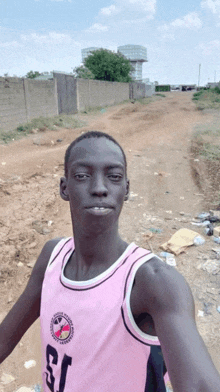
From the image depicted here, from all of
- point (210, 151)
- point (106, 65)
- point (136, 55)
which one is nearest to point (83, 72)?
point (106, 65)

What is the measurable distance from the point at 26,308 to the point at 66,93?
15843 mm

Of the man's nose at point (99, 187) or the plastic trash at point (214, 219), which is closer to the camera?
the man's nose at point (99, 187)

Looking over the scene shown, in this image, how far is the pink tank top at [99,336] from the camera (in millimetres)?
919

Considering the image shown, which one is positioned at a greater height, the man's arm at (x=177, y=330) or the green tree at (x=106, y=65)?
the green tree at (x=106, y=65)

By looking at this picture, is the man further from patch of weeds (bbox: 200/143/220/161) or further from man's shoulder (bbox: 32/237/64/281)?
patch of weeds (bbox: 200/143/220/161)

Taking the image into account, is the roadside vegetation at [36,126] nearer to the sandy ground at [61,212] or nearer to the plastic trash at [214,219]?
the sandy ground at [61,212]

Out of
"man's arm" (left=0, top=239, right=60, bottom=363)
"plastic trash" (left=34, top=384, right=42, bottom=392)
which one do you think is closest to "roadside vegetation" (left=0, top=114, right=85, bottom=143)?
"plastic trash" (left=34, top=384, right=42, bottom=392)

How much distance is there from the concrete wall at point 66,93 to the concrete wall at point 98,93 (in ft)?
2.32

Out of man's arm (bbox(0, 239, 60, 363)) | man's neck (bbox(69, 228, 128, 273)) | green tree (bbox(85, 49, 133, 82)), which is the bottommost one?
man's arm (bbox(0, 239, 60, 363))

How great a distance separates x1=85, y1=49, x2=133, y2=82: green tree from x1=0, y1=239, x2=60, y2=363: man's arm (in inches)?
1105

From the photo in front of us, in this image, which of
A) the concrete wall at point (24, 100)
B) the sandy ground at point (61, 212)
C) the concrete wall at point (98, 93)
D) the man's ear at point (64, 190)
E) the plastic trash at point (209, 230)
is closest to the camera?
the man's ear at point (64, 190)

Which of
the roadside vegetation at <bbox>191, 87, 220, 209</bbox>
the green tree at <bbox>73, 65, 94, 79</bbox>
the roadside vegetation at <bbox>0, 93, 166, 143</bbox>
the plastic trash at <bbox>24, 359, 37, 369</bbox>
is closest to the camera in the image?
the plastic trash at <bbox>24, 359, 37, 369</bbox>

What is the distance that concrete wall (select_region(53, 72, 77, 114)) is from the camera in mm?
15063

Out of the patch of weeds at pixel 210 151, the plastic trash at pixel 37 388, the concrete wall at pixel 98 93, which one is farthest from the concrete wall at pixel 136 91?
the plastic trash at pixel 37 388
